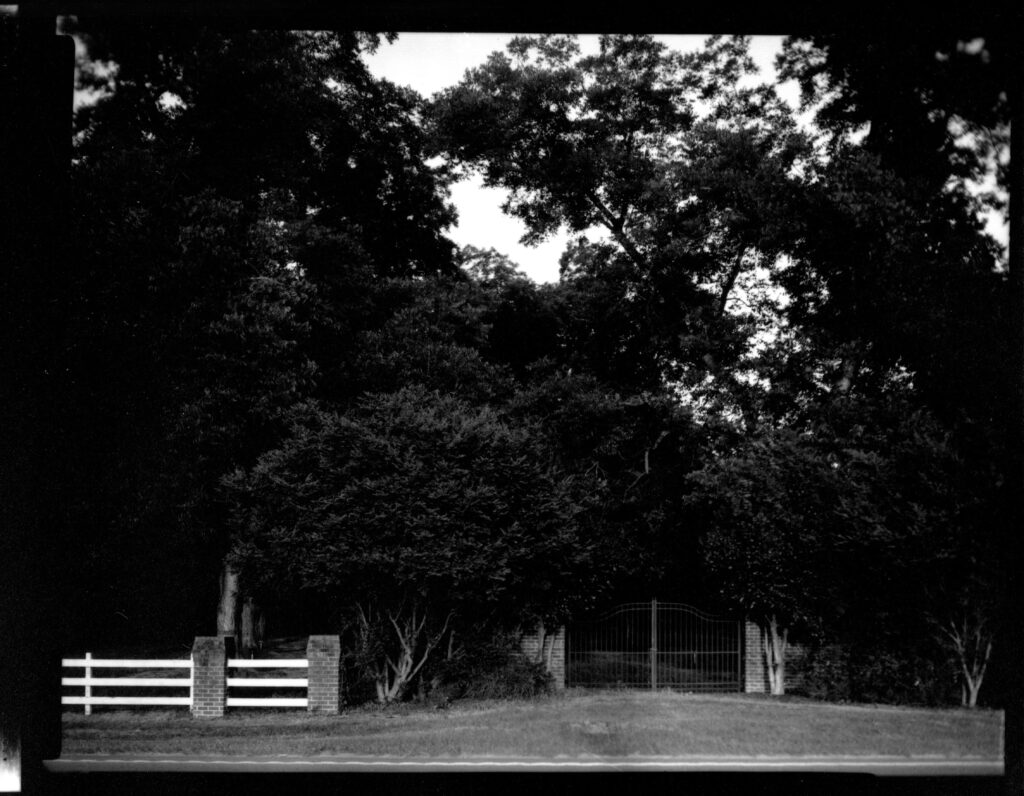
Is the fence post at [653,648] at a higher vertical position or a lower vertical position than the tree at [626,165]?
lower

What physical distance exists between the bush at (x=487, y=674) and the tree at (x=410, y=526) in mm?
344

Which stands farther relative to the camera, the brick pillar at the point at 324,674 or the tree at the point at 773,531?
the tree at the point at 773,531

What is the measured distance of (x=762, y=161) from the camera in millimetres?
17750

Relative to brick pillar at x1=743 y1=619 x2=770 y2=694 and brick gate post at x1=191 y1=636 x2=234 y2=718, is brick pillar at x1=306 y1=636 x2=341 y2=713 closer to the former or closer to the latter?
brick gate post at x1=191 y1=636 x2=234 y2=718

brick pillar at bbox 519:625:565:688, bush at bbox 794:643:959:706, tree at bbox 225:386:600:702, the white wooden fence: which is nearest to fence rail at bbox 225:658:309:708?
the white wooden fence

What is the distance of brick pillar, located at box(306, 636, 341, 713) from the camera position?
1293 cm

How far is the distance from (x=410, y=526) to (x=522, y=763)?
15.1 ft

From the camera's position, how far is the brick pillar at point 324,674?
1293cm

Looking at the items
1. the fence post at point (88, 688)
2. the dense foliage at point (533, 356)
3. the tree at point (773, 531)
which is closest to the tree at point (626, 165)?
the dense foliage at point (533, 356)

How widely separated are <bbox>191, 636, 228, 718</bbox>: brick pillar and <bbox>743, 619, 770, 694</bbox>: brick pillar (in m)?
8.54

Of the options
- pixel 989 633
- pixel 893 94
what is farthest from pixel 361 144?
pixel 989 633

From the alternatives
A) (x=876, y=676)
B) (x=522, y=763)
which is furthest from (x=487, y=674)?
(x=876, y=676)

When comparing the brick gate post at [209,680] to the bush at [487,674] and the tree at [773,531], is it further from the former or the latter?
the tree at [773,531]

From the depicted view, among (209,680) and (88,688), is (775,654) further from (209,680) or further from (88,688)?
(88,688)
